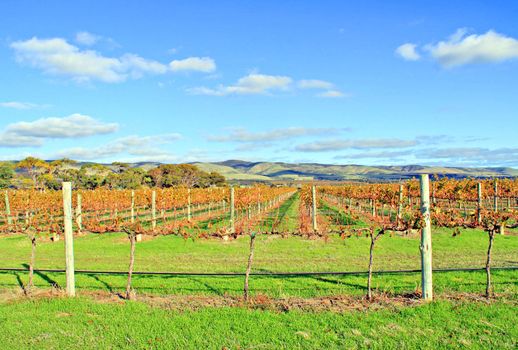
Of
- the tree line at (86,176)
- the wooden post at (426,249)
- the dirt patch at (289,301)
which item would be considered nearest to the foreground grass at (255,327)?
the dirt patch at (289,301)

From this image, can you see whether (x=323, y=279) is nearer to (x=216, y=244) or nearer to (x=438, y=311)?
(x=438, y=311)

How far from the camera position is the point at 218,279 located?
9.79 meters

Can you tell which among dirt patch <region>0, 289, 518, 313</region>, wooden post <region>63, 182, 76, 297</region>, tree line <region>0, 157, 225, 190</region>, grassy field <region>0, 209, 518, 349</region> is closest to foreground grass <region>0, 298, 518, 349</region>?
grassy field <region>0, 209, 518, 349</region>

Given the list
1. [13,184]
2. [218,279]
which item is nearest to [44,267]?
[218,279]

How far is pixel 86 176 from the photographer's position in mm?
71625

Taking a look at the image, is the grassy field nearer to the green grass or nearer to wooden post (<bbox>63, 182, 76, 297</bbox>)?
the green grass

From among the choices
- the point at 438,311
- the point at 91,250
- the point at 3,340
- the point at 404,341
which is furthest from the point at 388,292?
the point at 91,250

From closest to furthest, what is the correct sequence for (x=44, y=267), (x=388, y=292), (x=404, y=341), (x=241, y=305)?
(x=404, y=341) < (x=241, y=305) < (x=388, y=292) < (x=44, y=267)

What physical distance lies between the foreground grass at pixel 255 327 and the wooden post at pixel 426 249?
1.28 ft

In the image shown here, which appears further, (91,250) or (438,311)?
(91,250)

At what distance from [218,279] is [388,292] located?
4068mm

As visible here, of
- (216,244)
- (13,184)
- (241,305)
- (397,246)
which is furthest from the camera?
(13,184)

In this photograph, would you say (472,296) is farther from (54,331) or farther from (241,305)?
(54,331)

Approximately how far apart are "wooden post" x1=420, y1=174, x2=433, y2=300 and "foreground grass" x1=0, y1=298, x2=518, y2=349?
1.28 ft
